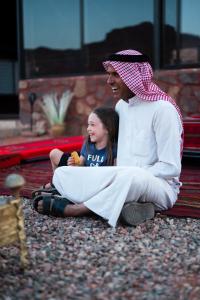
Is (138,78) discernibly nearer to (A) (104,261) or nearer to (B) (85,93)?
(A) (104,261)

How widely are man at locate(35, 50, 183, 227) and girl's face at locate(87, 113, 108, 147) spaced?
172mm

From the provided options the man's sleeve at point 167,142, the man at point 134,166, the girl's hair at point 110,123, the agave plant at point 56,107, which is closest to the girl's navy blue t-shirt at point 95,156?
the girl's hair at point 110,123

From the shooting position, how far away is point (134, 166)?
10.6ft

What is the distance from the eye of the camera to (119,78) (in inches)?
130

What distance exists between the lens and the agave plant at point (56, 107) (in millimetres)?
8602

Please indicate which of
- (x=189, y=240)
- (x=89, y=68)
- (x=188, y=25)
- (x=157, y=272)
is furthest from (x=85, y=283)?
(x=89, y=68)

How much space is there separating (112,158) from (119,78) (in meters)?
0.59

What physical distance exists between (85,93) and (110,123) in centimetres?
499

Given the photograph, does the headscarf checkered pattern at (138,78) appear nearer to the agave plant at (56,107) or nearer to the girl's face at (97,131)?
the girl's face at (97,131)

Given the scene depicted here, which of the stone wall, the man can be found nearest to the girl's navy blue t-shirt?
the man

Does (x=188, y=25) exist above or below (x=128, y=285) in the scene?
above

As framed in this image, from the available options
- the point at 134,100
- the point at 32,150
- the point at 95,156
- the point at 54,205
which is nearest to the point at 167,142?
the point at 134,100

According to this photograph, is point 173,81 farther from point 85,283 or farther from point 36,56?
Answer: point 85,283

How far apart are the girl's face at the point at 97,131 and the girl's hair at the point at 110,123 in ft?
0.08
